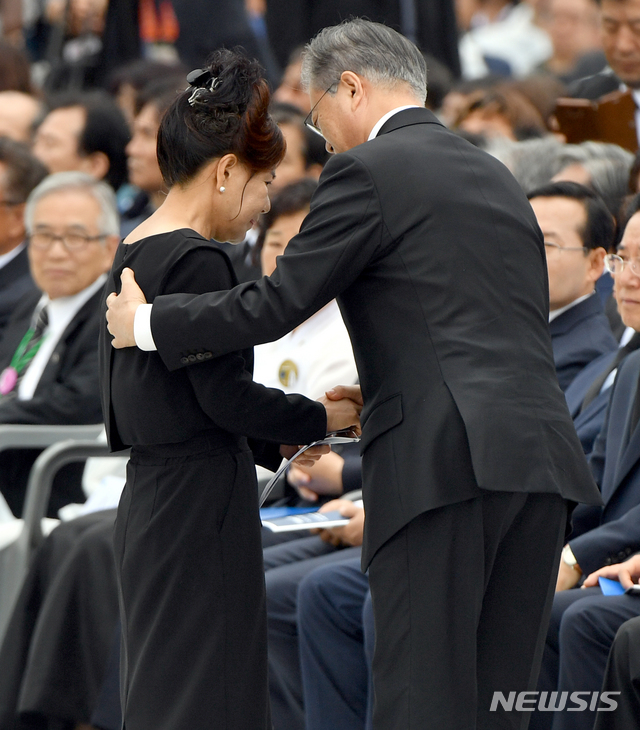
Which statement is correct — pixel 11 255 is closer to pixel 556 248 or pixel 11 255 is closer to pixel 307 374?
pixel 307 374

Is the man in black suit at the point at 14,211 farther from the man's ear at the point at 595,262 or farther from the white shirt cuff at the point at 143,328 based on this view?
the white shirt cuff at the point at 143,328

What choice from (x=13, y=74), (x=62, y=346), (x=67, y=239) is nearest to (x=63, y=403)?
(x=62, y=346)

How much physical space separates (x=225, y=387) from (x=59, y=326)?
2.39m

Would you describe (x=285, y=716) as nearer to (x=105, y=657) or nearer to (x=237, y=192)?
(x=105, y=657)

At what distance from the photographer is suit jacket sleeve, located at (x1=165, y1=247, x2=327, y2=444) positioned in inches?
91.7

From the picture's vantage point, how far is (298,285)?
222 centimetres

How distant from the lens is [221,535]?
2395 millimetres

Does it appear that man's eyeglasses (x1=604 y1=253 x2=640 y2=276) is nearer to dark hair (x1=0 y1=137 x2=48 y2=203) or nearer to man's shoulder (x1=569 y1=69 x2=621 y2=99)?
man's shoulder (x1=569 y1=69 x2=621 y2=99)

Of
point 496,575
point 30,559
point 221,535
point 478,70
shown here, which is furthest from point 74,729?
point 478,70

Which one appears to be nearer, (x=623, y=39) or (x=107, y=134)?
(x=623, y=39)

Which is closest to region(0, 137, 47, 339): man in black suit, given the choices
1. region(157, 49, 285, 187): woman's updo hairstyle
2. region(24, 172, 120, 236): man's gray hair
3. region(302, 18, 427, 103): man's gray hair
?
region(24, 172, 120, 236): man's gray hair

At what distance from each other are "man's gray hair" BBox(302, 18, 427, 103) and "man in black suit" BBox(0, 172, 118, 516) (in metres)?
2.15

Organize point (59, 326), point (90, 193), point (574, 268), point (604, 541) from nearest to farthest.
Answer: point (604, 541) < point (574, 268) < point (59, 326) < point (90, 193)

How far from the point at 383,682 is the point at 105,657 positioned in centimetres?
157
